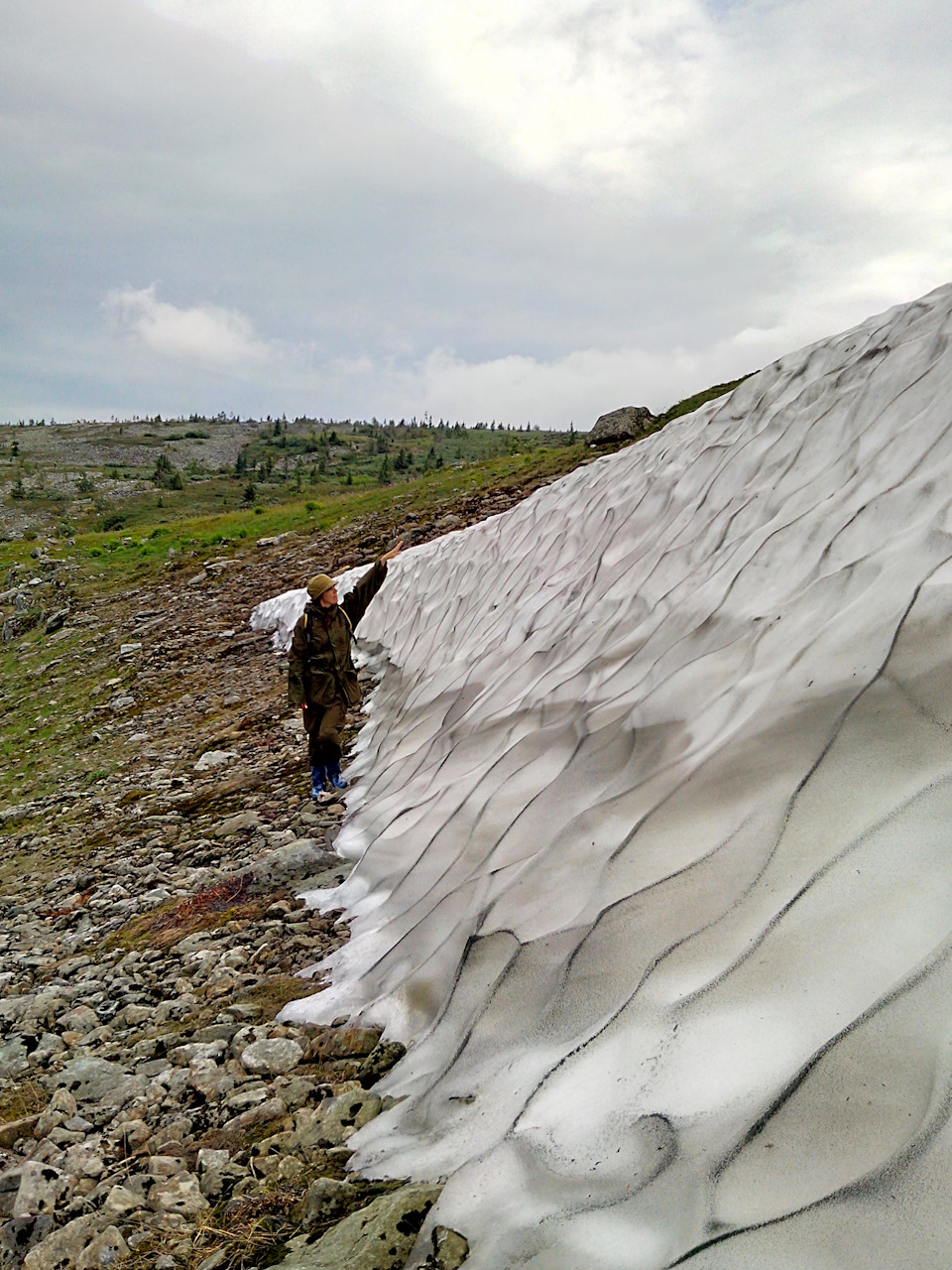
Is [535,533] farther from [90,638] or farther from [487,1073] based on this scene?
[90,638]

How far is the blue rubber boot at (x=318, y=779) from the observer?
6.49m

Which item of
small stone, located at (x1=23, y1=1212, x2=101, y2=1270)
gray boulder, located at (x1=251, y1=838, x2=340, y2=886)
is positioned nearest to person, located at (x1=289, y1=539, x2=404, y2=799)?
gray boulder, located at (x1=251, y1=838, x2=340, y2=886)

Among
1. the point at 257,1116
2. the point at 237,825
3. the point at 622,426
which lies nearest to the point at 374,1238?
the point at 257,1116

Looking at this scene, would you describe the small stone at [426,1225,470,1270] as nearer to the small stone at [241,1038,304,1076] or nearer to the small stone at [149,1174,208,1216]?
the small stone at [149,1174,208,1216]

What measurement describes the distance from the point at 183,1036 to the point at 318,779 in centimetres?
303

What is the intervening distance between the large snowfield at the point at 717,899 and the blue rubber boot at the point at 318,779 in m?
1.26

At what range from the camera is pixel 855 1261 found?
1440 millimetres

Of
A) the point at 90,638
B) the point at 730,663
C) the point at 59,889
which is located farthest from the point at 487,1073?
the point at 90,638

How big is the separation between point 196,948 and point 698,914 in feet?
9.88

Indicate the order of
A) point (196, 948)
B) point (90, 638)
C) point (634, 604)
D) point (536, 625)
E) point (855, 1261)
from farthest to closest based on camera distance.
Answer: point (90, 638) → point (536, 625) → point (634, 604) → point (196, 948) → point (855, 1261)

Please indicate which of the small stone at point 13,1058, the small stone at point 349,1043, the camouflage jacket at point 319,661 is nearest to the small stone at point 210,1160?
the small stone at point 349,1043

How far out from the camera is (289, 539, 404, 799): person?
6.54 m

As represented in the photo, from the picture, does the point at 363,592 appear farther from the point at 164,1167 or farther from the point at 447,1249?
the point at 447,1249

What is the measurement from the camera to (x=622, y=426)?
54.1ft
